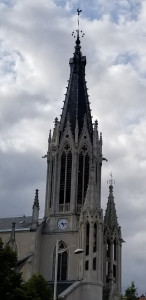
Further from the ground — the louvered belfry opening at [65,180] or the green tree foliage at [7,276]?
the louvered belfry opening at [65,180]

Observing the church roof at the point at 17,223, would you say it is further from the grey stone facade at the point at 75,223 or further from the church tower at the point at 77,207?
the church tower at the point at 77,207

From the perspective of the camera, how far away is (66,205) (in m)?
74.4

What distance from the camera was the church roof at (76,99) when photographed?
79.9m

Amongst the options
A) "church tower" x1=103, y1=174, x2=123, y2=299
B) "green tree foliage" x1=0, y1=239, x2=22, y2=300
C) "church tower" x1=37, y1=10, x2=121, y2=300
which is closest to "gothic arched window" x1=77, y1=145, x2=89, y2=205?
"church tower" x1=37, y1=10, x2=121, y2=300

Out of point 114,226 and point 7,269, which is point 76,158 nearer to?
point 114,226

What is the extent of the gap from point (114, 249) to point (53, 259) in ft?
30.1

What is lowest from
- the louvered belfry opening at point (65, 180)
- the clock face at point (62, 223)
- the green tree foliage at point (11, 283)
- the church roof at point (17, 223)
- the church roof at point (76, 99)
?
the green tree foliage at point (11, 283)

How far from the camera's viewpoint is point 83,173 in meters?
75.8

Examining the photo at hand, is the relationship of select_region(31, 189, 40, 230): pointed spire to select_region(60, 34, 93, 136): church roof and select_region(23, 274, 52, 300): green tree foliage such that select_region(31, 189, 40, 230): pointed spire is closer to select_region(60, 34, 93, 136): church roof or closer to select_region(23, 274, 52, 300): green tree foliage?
select_region(60, 34, 93, 136): church roof

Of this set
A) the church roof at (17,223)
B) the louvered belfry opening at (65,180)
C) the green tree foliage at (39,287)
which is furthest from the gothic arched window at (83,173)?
the green tree foliage at (39,287)

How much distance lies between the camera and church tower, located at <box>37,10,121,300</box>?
68.5 meters

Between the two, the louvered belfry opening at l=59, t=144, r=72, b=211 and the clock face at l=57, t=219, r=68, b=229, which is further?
the louvered belfry opening at l=59, t=144, r=72, b=211

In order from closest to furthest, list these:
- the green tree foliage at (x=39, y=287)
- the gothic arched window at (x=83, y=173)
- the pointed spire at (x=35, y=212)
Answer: the green tree foliage at (x=39, y=287) → the pointed spire at (x=35, y=212) → the gothic arched window at (x=83, y=173)

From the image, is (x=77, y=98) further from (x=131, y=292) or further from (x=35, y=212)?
(x=131, y=292)
